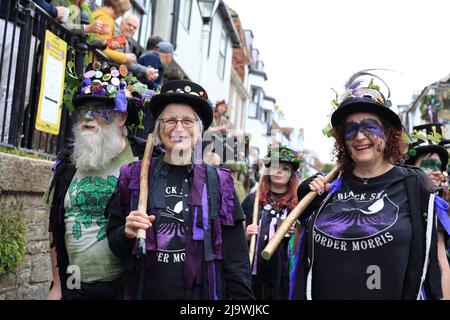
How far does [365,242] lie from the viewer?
298cm

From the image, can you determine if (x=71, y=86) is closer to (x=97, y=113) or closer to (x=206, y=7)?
(x=97, y=113)

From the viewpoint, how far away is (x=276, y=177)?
6.16 metres

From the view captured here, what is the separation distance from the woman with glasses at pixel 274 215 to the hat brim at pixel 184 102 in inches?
95.4

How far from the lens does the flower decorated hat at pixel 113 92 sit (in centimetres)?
375

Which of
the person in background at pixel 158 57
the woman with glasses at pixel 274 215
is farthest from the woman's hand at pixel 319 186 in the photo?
the person in background at pixel 158 57

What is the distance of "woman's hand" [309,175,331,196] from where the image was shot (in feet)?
10.9

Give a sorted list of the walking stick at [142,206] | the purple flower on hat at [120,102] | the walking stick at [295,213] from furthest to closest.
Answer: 1. the purple flower on hat at [120,102]
2. the walking stick at [295,213]
3. the walking stick at [142,206]

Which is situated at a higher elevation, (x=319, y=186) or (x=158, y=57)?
(x=158, y=57)

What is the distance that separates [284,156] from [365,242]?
11.0 ft

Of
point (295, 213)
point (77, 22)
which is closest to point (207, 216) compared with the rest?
point (295, 213)

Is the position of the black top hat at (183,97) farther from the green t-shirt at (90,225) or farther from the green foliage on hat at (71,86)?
the green foliage on hat at (71,86)

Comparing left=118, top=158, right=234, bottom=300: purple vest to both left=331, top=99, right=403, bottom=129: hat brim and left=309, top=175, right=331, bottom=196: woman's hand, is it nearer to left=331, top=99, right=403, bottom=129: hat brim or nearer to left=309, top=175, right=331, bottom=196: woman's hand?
left=309, top=175, right=331, bottom=196: woman's hand

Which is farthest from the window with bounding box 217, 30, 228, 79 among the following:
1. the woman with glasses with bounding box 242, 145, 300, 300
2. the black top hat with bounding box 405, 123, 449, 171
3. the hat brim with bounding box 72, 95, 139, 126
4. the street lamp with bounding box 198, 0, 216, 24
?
the hat brim with bounding box 72, 95, 139, 126
